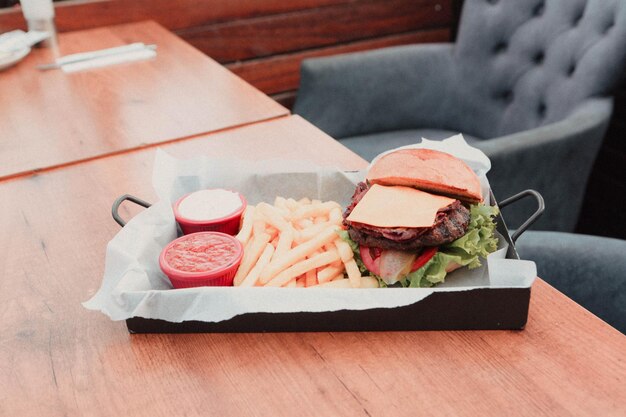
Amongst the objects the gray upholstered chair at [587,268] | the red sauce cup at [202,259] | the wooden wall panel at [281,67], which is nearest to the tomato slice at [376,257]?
the red sauce cup at [202,259]

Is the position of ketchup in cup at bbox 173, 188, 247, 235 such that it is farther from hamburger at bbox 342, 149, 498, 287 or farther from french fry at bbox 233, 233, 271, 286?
hamburger at bbox 342, 149, 498, 287

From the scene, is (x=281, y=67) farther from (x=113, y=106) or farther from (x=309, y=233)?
(x=309, y=233)

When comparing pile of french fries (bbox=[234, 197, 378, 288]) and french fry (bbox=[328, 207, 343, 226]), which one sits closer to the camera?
pile of french fries (bbox=[234, 197, 378, 288])

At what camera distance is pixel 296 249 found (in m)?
1.05

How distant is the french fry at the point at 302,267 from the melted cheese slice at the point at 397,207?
7 centimetres

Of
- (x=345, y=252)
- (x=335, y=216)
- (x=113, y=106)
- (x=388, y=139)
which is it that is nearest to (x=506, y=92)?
(x=388, y=139)

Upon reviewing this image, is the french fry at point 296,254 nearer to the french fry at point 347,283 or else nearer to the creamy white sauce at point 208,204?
the french fry at point 347,283

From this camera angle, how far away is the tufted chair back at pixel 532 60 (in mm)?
2070

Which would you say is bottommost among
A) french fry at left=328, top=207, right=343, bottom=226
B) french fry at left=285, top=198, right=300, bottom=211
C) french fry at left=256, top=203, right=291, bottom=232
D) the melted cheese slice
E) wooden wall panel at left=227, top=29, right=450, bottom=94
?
wooden wall panel at left=227, top=29, right=450, bottom=94

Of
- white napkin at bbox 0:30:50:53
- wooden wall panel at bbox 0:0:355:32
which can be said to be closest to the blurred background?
wooden wall panel at bbox 0:0:355:32

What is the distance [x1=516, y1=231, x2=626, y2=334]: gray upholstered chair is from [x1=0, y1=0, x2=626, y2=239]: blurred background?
4.23ft

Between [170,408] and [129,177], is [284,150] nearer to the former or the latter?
[129,177]

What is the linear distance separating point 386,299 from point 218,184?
52cm

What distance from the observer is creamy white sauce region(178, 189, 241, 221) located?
1.17 m
